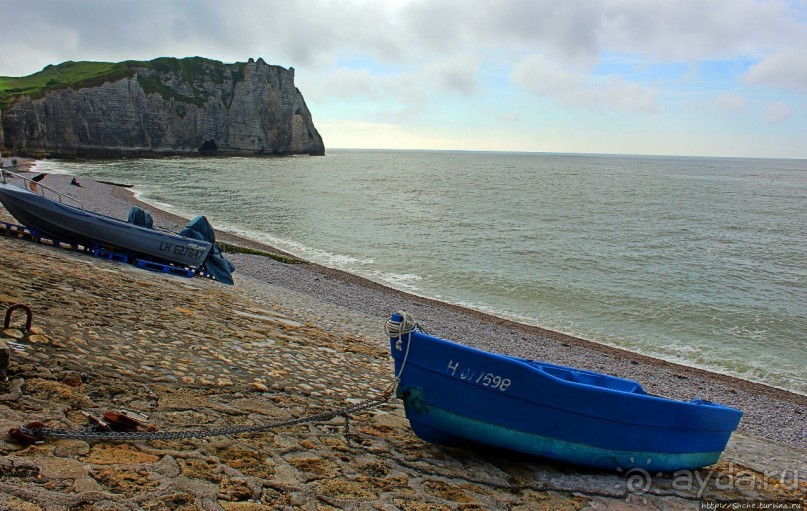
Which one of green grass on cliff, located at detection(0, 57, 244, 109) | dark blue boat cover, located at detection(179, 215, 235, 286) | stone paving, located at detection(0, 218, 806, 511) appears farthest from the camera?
green grass on cliff, located at detection(0, 57, 244, 109)

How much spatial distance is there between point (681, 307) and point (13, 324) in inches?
934

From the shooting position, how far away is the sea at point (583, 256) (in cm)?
2097

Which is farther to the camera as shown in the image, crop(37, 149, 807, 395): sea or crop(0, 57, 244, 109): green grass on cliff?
crop(0, 57, 244, 109): green grass on cliff

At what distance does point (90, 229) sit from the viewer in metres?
16.7

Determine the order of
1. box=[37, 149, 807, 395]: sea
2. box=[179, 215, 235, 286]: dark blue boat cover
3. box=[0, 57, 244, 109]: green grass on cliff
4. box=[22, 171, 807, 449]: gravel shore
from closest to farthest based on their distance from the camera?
1. box=[22, 171, 807, 449]: gravel shore
2. box=[179, 215, 235, 286]: dark blue boat cover
3. box=[37, 149, 807, 395]: sea
4. box=[0, 57, 244, 109]: green grass on cliff

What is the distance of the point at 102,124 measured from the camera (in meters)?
104

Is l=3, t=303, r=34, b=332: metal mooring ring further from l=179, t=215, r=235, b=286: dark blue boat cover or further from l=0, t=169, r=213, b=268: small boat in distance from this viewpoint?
l=179, t=215, r=235, b=286: dark blue boat cover

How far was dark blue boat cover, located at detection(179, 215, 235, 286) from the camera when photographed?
1811 cm

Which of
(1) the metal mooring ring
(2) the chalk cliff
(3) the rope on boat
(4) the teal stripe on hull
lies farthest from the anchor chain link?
(2) the chalk cliff

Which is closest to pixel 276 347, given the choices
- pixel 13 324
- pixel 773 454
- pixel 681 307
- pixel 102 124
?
pixel 13 324

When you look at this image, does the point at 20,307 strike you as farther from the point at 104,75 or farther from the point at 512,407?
the point at 104,75

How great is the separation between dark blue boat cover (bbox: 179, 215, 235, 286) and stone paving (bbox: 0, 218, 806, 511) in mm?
6187

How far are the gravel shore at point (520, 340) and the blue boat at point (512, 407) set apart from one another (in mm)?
7191

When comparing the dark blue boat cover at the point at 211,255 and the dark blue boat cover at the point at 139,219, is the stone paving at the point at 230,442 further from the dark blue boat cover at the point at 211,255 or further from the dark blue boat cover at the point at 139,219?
the dark blue boat cover at the point at 211,255
